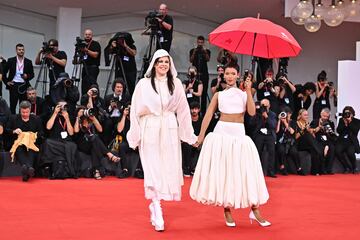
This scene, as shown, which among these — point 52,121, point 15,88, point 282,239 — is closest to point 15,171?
point 52,121

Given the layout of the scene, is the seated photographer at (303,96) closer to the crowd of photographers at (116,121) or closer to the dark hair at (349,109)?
the crowd of photographers at (116,121)

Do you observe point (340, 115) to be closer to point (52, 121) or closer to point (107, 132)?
point (107, 132)

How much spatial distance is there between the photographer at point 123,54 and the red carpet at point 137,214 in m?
3.01

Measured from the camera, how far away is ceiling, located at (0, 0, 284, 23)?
42.2ft

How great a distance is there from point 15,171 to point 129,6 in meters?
5.34

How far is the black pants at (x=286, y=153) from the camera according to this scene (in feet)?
34.1

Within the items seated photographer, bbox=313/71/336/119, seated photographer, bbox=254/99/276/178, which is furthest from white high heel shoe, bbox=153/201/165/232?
seated photographer, bbox=313/71/336/119

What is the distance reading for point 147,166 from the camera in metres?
5.65

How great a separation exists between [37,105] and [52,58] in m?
1.13

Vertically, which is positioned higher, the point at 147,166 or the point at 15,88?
the point at 15,88

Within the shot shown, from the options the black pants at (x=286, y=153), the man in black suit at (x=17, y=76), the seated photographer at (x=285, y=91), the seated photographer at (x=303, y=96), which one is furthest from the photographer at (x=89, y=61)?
the seated photographer at (x=303, y=96)

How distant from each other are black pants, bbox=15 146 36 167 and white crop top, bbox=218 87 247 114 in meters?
3.89

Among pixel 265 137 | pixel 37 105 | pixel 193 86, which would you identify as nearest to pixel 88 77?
pixel 37 105

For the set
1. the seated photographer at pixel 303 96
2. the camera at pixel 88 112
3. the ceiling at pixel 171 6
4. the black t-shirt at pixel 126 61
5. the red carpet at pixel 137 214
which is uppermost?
the ceiling at pixel 171 6
